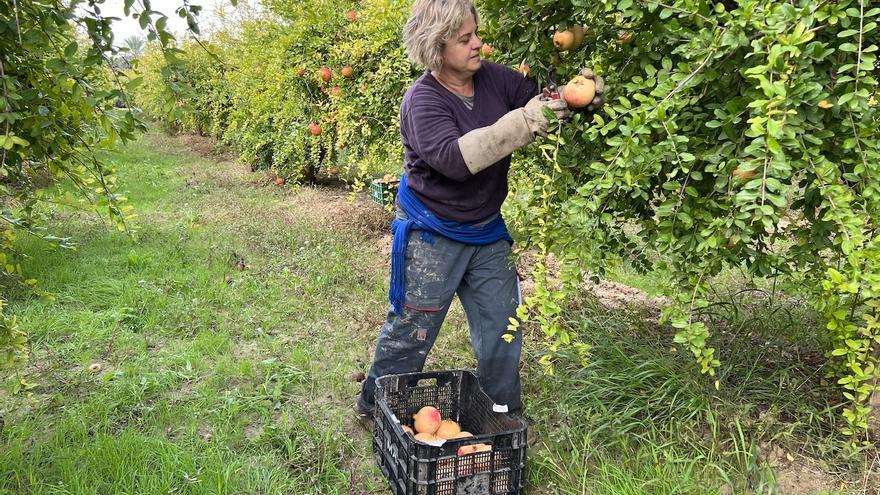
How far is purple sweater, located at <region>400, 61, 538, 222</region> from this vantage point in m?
2.34

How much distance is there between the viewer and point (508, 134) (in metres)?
2.14

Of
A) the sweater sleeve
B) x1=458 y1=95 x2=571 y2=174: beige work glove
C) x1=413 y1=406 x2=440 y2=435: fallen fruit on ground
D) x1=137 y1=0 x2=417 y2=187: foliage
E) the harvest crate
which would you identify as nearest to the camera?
x1=458 y1=95 x2=571 y2=174: beige work glove

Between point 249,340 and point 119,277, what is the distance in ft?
5.20

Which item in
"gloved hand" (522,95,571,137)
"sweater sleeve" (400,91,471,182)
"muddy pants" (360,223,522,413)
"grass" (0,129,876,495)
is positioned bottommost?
"grass" (0,129,876,495)

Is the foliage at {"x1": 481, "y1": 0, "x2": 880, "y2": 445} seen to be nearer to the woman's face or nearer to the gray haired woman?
the woman's face

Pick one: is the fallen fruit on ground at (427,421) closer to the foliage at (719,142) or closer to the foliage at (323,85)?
the foliage at (719,142)

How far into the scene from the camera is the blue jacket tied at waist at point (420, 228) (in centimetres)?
253

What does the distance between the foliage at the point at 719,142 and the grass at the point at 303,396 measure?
0.43 m

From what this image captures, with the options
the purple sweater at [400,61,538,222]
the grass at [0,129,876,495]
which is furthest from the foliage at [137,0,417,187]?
the purple sweater at [400,61,538,222]

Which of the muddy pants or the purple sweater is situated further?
the muddy pants

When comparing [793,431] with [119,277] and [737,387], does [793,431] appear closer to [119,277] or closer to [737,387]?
[737,387]

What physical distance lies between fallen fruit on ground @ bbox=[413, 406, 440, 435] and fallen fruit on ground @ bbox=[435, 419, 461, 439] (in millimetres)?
32

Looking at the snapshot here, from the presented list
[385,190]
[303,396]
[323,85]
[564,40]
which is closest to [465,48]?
[564,40]

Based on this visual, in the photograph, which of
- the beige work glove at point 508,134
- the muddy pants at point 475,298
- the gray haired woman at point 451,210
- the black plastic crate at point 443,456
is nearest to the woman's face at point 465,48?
the gray haired woman at point 451,210
